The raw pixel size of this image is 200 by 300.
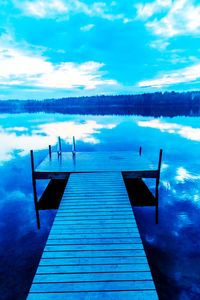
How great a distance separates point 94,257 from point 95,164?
7.16 meters

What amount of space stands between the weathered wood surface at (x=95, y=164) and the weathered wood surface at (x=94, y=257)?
3106 millimetres

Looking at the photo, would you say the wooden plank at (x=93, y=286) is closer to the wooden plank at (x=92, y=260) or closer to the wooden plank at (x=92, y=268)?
the wooden plank at (x=92, y=268)

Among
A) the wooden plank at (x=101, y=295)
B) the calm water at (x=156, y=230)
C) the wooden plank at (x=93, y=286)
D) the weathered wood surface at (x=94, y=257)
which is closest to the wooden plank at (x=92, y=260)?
the weathered wood surface at (x=94, y=257)

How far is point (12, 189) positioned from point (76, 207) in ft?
28.8

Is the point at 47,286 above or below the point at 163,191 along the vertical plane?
above

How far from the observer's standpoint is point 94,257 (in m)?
5.08

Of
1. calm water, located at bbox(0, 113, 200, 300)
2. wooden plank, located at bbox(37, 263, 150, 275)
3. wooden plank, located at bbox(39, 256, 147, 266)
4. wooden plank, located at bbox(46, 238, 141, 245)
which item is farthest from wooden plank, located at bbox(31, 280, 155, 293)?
calm water, located at bbox(0, 113, 200, 300)

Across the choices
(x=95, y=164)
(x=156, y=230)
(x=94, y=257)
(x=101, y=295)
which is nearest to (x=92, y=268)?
(x=94, y=257)

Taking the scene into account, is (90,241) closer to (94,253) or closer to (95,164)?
(94,253)

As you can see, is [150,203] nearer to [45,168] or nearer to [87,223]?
[87,223]

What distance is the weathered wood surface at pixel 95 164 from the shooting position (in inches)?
425

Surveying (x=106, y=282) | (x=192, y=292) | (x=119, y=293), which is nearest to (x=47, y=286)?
(x=106, y=282)

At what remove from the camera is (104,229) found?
6188mm

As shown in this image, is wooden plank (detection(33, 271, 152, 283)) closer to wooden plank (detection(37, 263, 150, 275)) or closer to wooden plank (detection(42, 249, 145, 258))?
wooden plank (detection(37, 263, 150, 275))
